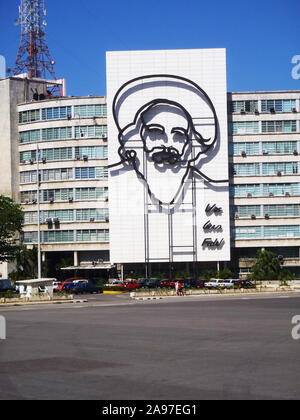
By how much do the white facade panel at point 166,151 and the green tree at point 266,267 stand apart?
5820 millimetres

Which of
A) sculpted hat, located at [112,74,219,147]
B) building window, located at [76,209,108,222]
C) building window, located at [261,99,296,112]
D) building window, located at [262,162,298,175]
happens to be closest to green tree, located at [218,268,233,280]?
building window, located at [262,162,298,175]

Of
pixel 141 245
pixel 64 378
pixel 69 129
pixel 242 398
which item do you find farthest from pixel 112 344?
pixel 69 129

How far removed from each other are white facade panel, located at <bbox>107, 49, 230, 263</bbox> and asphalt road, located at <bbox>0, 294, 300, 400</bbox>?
5398 cm

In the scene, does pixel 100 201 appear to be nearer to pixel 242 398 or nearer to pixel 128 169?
pixel 128 169

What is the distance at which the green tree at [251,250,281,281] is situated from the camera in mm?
82188

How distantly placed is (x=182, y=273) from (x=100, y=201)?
47.3 feet

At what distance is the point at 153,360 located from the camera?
1802 centimetres

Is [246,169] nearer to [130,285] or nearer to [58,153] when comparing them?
[58,153]

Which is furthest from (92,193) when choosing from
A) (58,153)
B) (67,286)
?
(67,286)

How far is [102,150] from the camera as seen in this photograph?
88.9 metres

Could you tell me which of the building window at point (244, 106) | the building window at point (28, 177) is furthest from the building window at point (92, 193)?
the building window at point (244, 106)

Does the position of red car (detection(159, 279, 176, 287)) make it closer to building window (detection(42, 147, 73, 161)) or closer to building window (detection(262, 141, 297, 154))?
building window (detection(42, 147, 73, 161))

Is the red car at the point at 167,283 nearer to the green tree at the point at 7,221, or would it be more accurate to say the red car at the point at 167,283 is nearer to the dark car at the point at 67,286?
the dark car at the point at 67,286

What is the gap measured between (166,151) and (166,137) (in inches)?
74.4
